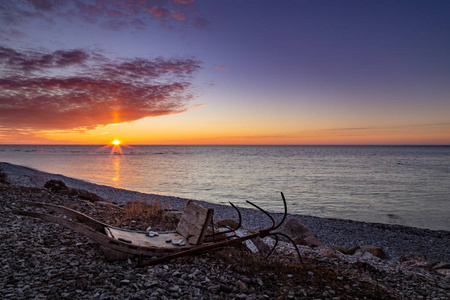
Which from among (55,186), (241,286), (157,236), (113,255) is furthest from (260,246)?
(55,186)

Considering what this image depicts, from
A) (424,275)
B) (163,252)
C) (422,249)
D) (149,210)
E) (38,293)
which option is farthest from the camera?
(422,249)

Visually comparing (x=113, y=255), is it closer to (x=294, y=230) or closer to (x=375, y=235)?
(x=294, y=230)

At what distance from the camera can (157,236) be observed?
6.09 metres

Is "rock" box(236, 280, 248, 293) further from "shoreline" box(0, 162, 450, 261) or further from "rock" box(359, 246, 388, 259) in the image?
"shoreline" box(0, 162, 450, 261)

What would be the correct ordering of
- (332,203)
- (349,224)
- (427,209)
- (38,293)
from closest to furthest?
(38,293)
(349,224)
(427,209)
(332,203)

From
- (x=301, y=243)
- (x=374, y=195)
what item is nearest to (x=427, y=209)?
(x=374, y=195)

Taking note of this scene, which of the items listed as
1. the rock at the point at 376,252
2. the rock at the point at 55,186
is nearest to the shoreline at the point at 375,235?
the rock at the point at 376,252

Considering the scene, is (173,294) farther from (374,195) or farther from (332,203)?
(374,195)

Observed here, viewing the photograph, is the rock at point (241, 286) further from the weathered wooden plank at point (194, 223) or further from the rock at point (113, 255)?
the rock at point (113, 255)

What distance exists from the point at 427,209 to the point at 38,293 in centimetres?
2398

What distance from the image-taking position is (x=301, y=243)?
30.9 feet

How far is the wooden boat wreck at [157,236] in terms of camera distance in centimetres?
486

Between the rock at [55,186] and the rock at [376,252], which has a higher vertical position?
the rock at [55,186]

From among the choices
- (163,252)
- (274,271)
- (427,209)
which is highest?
(163,252)
